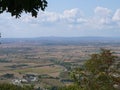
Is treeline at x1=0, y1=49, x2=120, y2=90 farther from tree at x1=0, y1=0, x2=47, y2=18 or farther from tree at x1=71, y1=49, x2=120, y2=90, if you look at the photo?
tree at x1=0, y1=0, x2=47, y2=18

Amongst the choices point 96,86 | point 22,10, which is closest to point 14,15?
point 22,10

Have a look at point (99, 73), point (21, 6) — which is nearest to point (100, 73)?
point (99, 73)

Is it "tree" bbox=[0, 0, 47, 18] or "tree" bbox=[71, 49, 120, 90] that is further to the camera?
"tree" bbox=[71, 49, 120, 90]

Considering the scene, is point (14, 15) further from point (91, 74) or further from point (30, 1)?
point (91, 74)

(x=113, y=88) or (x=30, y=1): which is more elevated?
(x=30, y=1)

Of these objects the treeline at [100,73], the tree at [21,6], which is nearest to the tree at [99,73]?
the treeline at [100,73]

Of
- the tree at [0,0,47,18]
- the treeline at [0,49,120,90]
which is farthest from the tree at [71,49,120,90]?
the tree at [0,0,47,18]
